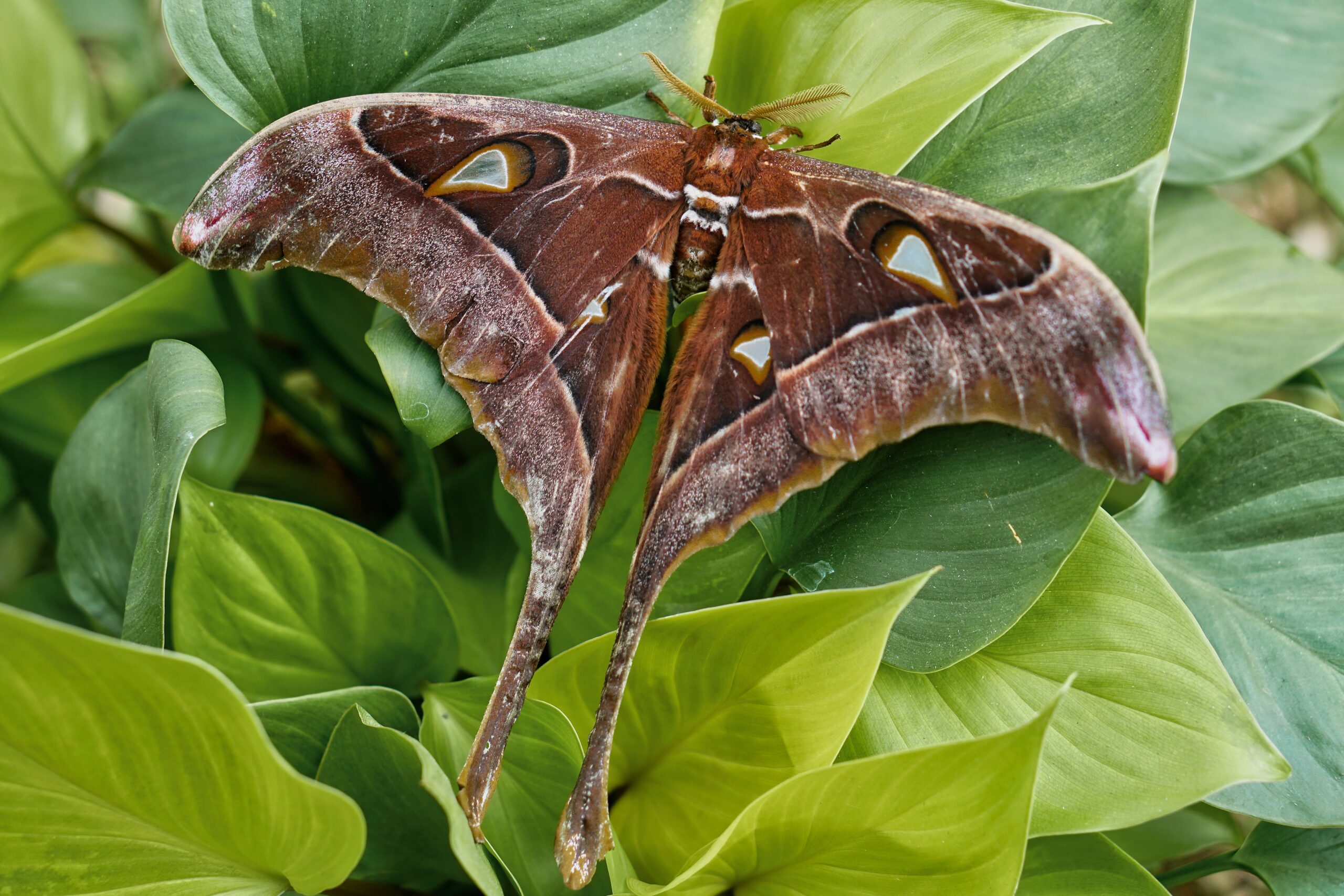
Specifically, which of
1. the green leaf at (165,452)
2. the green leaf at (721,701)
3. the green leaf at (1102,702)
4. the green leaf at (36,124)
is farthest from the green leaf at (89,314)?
the green leaf at (1102,702)

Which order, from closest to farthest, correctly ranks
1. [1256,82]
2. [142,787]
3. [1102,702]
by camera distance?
[142,787] → [1102,702] → [1256,82]

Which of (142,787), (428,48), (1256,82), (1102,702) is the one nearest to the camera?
(142,787)

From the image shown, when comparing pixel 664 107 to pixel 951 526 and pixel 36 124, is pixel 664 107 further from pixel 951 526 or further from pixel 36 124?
pixel 36 124

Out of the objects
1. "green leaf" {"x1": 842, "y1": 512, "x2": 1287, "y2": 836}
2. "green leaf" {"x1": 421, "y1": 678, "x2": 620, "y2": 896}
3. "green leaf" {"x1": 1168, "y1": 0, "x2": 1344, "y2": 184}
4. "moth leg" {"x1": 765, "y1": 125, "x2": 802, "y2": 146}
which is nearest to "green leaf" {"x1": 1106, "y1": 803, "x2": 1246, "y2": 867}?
"green leaf" {"x1": 842, "y1": 512, "x2": 1287, "y2": 836}

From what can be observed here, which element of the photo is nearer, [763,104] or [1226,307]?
[763,104]

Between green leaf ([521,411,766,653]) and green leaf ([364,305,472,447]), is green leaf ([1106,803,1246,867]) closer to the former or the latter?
green leaf ([521,411,766,653])

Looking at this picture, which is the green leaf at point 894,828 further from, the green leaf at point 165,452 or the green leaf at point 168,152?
the green leaf at point 168,152

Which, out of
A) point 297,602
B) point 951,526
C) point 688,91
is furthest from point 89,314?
point 951,526
